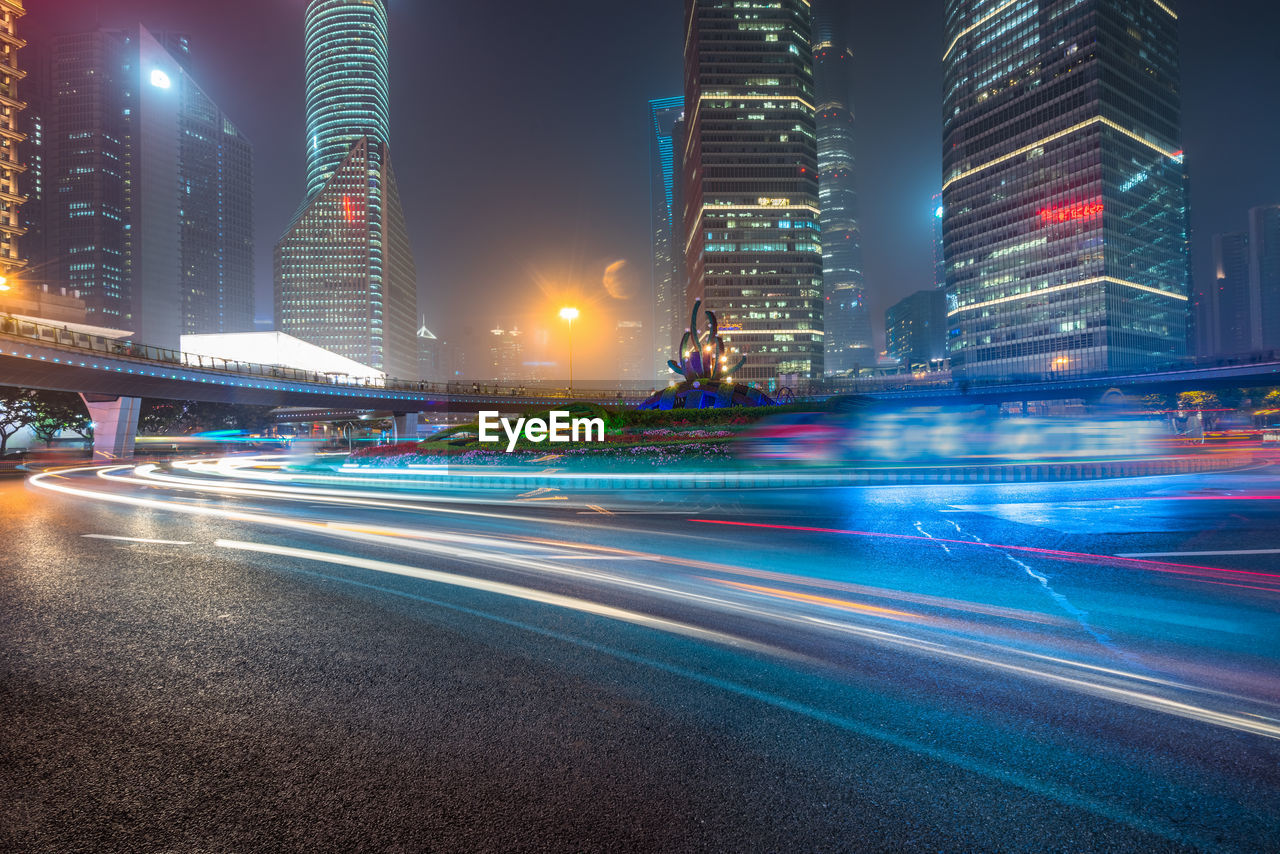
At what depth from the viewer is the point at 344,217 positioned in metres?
174

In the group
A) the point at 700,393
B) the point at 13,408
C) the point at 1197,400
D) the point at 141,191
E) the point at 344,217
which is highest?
the point at 344,217

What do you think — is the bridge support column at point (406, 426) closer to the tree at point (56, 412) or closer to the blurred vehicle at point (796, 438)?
the tree at point (56, 412)

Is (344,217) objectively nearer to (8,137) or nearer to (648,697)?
(8,137)

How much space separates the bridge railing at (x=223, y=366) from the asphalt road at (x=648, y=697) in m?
39.6

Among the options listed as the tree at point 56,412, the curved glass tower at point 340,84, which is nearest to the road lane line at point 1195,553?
the tree at point 56,412

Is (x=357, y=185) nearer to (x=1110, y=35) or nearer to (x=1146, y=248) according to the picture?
(x=1110, y=35)

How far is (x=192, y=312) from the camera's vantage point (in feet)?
592

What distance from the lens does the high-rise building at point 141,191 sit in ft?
356

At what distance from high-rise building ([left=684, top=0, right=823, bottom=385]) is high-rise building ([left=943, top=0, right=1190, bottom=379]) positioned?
44.2m

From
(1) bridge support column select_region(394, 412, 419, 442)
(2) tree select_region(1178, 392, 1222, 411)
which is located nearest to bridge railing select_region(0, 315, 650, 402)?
(1) bridge support column select_region(394, 412, 419, 442)

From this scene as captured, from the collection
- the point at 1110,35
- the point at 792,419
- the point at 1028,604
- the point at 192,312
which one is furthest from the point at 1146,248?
the point at 192,312

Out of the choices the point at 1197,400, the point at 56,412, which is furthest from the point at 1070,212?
the point at 56,412

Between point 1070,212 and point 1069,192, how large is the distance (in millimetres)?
4697

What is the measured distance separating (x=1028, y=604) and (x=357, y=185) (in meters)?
210
